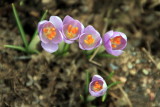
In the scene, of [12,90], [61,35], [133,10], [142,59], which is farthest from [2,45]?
[133,10]

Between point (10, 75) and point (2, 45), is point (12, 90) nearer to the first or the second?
point (10, 75)

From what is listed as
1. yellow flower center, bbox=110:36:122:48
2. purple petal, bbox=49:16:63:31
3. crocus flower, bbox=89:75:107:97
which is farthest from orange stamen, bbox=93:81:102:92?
purple petal, bbox=49:16:63:31

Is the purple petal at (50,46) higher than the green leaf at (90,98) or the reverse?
higher

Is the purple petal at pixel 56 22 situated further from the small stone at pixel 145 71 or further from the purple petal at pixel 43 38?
the small stone at pixel 145 71

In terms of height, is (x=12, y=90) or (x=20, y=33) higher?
(x=20, y=33)

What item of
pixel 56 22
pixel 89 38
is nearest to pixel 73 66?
pixel 89 38

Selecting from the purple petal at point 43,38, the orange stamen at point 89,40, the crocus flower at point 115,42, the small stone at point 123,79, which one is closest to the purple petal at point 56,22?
the purple petal at point 43,38

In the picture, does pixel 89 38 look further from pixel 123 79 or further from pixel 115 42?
pixel 123 79
